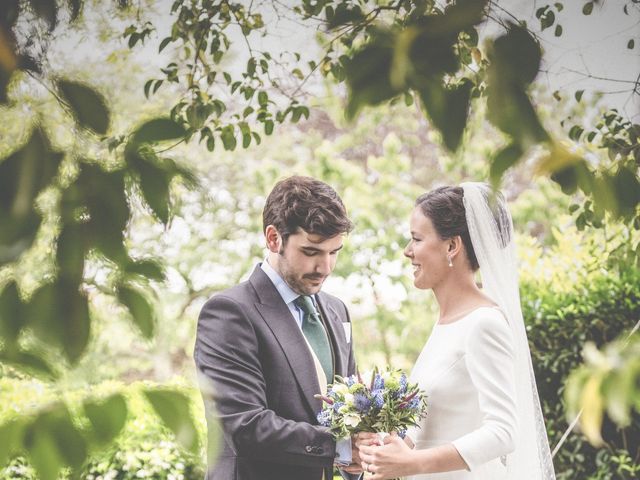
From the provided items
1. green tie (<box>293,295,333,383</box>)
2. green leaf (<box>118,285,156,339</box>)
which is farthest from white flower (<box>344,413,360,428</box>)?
green leaf (<box>118,285,156,339</box>)

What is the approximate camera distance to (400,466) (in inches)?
92.4

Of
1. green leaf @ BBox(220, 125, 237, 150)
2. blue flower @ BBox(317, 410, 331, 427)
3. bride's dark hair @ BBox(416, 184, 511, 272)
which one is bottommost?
blue flower @ BBox(317, 410, 331, 427)

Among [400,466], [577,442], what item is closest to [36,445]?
[400,466]

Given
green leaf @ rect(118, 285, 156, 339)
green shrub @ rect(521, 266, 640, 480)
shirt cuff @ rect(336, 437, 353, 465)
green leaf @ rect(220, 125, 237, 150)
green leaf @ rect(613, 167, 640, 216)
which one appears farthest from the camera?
green shrub @ rect(521, 266, 640, 480)

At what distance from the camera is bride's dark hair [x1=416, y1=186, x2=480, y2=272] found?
2635 mm

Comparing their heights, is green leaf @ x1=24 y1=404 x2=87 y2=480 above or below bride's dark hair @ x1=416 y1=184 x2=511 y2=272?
below

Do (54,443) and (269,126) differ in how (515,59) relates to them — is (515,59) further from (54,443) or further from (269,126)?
(269,126)

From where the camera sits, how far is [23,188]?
0.66m

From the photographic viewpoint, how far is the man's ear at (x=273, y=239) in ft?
9.16

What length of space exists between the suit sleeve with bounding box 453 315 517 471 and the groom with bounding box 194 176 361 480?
444 mm

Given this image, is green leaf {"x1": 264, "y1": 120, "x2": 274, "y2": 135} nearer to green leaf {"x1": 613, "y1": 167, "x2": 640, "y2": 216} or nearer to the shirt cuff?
the shirt cuff

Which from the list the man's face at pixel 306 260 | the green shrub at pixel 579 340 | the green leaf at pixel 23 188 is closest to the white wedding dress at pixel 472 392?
the man's face at pixel 306 260

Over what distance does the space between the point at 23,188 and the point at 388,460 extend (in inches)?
74.6

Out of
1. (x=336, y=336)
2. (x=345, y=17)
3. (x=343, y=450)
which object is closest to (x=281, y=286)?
(x=336, y=336)
